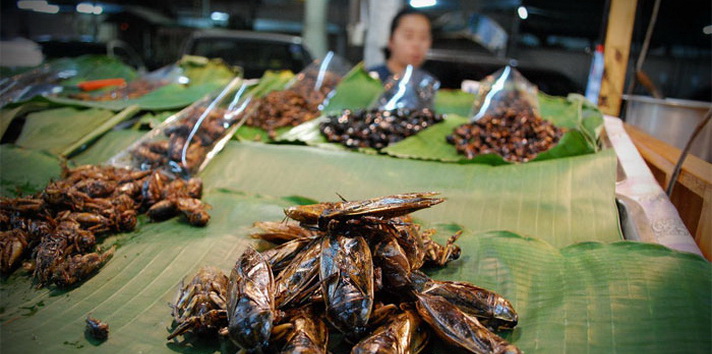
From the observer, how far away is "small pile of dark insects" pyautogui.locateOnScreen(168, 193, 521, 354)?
1489 mm

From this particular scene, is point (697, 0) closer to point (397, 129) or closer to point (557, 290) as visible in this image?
point (397, 129)

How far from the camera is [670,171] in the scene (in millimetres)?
2881

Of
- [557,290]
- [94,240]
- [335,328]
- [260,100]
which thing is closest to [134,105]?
[260,100]

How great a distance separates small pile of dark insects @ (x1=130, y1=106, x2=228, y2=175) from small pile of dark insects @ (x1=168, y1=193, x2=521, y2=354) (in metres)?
1.89

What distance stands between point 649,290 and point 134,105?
15.9ft

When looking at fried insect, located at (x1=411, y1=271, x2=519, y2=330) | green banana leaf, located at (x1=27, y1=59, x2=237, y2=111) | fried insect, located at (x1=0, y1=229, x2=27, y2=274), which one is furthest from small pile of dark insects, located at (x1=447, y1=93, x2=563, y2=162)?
fried insect, located at (x1=0, y1=229, x2=27, y2=274)

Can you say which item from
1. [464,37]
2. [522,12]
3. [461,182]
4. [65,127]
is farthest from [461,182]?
[464,37]

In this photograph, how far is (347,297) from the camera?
1.53 m

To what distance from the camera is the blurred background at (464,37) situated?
8.11 meters

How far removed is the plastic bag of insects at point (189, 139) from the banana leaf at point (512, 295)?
3.55 ft

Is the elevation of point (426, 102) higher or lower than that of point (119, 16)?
lower

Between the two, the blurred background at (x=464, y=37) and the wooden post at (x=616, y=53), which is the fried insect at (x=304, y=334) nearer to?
the wooden post at (x=616, y=53)

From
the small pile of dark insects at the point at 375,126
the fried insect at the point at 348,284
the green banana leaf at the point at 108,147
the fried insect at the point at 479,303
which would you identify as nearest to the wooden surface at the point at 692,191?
the fried insect at the point at 479,303

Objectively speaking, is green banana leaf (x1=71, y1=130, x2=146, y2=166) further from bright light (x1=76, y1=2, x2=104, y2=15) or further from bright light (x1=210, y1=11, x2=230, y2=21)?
bright light (x1=210, y1=11, x2=230, y2=21)
